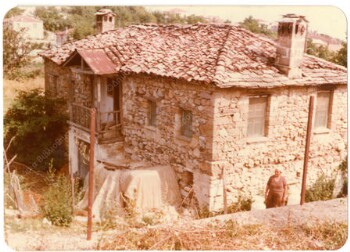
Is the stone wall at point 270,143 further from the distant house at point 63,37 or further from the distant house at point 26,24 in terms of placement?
the distant house at point 63,37

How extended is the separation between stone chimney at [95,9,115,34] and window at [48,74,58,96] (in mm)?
2468

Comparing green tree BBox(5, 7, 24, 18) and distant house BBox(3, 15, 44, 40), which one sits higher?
green tree BBox(5, 7, 24, 18)

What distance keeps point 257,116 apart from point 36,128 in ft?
23.0

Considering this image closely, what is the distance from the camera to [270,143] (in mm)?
10367

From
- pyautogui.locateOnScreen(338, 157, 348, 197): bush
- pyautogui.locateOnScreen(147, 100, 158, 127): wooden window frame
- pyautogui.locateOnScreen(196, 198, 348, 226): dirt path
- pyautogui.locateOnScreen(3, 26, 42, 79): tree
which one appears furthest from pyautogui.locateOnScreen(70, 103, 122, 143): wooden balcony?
pyautogui.locateOnScreen(338, 157, 348, 197): bush

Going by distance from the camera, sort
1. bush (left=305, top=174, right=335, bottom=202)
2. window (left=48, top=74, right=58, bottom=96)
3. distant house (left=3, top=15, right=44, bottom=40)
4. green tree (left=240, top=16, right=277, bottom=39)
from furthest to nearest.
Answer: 1. window (left=48, top=74, right=58, bottom=96)
2. bush (left=305, top=174, right=335, bottom=202)
3. green tree (left=240, top=16, right=277, bottom=39)
4. distant house (left=3, top=15, right=44, bottom=40)

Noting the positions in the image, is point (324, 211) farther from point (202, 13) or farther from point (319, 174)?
point (202, 13)

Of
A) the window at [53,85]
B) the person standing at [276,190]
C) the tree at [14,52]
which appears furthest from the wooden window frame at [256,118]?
the window at [53,85]

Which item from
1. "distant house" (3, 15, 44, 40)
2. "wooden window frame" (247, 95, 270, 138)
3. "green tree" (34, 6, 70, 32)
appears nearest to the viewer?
"green tree" (34, 6, 70, 32)

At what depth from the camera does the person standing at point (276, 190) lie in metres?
9.84

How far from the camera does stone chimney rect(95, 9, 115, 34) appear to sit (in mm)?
13008

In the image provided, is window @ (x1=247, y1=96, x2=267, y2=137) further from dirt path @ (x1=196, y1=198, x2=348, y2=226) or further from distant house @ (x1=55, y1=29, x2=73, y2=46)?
distant house @ (x1=55, y1=29, x2=73, y2=46)

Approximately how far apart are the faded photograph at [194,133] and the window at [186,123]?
46 mm

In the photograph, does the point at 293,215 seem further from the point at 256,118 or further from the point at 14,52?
Result: the point at 14,52
